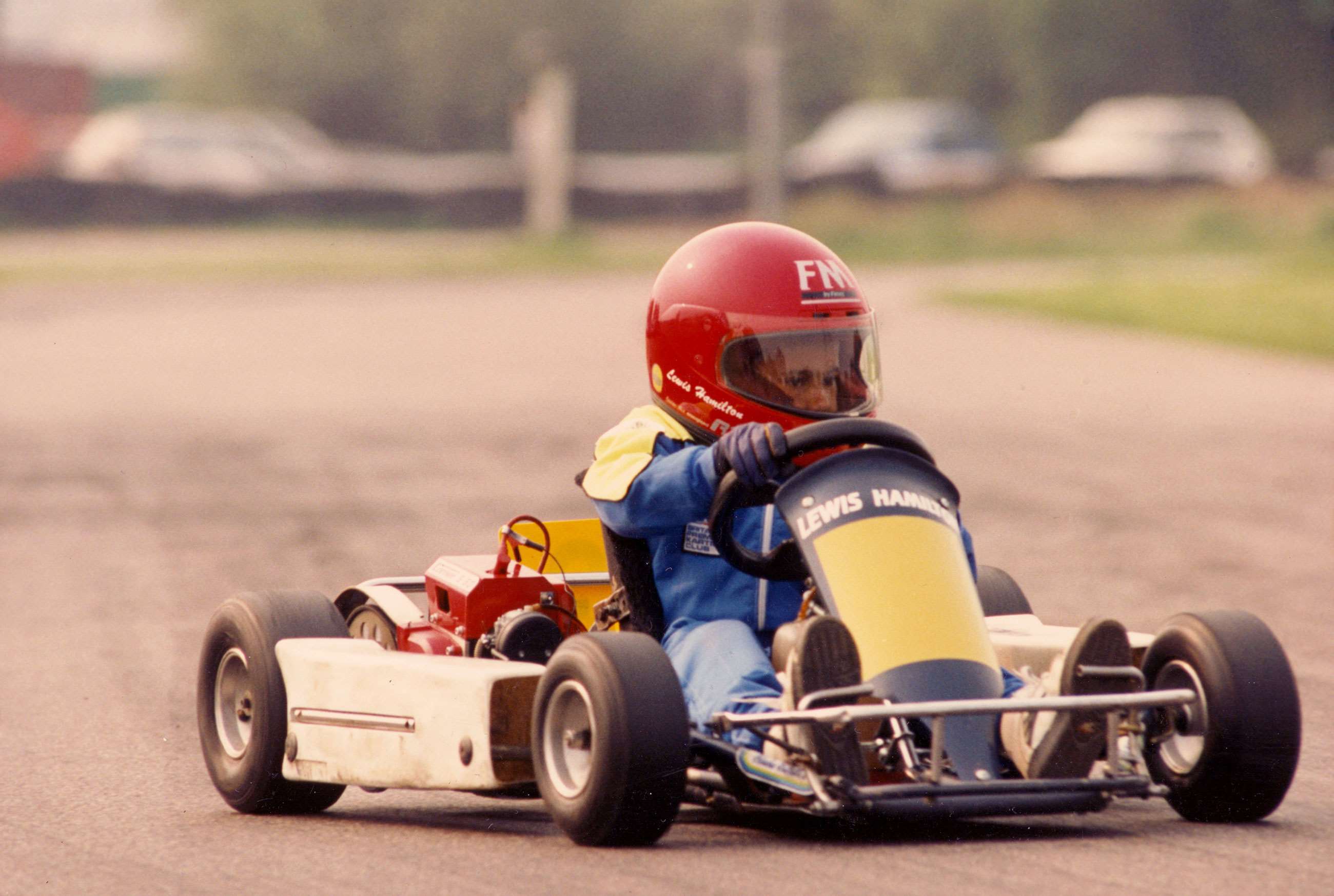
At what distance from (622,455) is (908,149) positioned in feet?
138

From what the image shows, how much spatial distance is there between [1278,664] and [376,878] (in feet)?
6.21

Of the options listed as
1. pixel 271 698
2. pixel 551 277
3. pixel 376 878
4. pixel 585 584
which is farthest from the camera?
pixel 551 277

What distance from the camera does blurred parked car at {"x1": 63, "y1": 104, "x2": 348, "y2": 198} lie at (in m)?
41.5

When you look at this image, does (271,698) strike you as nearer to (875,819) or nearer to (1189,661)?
(875,819)

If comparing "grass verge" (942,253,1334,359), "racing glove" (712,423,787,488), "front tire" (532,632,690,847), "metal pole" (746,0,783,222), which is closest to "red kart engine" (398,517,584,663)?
"front tire" (532,632,690,847)

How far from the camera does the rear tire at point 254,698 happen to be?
5.32 m

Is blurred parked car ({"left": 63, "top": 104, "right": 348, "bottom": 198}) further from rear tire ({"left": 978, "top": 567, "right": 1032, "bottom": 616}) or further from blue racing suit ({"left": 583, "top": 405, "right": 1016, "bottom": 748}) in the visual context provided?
blue racing suit ({"left": 583, "top": 405, "right": 1016, "bottom": 748})

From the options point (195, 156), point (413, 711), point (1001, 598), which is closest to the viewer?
point (413, 711)

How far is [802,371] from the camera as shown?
17.4 ft

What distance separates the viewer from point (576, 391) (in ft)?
57.2

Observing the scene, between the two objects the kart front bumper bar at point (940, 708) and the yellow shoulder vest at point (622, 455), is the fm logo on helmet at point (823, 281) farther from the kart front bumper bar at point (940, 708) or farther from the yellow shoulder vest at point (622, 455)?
the kart front bumper bar at point (940, 708)

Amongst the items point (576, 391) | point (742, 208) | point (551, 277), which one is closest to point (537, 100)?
point (742, 208)

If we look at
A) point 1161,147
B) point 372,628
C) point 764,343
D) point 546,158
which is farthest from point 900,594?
point 1161,147

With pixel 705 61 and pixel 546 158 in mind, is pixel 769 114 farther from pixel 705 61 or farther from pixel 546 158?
pixel 705 61
